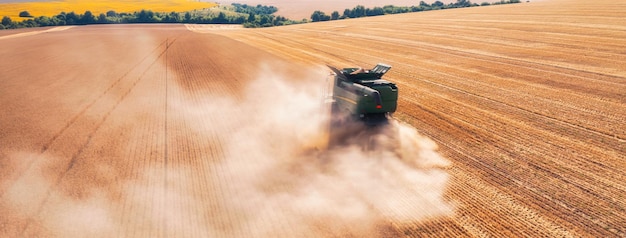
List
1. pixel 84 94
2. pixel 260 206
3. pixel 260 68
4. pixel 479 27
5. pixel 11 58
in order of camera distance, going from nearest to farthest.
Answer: pixel 260 206, pixel 84 94, pixel 260 68, pixel 11 58, pixel 479 27

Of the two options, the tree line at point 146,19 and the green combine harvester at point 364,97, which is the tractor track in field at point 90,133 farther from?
the tree line at point 146,19

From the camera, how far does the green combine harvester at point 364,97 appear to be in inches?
457

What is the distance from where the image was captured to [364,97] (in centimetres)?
1161

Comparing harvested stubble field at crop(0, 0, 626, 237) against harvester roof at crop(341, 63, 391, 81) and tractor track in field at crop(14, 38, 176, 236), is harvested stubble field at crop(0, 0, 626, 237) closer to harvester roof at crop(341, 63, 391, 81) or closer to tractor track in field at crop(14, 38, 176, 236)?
tractor track in field at crop(14, 38, 176, 236)

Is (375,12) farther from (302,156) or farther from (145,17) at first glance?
(302,156)

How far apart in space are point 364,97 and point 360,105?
0.30m

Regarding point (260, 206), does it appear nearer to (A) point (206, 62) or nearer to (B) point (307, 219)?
(B) point (307, 219)

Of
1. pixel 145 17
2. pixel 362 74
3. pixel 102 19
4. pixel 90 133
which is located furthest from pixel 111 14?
pixel 362 74

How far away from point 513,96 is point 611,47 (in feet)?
43.9

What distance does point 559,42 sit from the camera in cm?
2611

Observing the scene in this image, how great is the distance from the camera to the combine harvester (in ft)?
38.1

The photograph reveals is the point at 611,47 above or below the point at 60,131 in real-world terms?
above

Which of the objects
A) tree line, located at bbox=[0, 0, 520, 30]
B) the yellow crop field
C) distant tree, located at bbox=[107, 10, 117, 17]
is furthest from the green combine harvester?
the yellow crop field

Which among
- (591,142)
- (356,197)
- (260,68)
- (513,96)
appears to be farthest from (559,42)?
(356,197)
